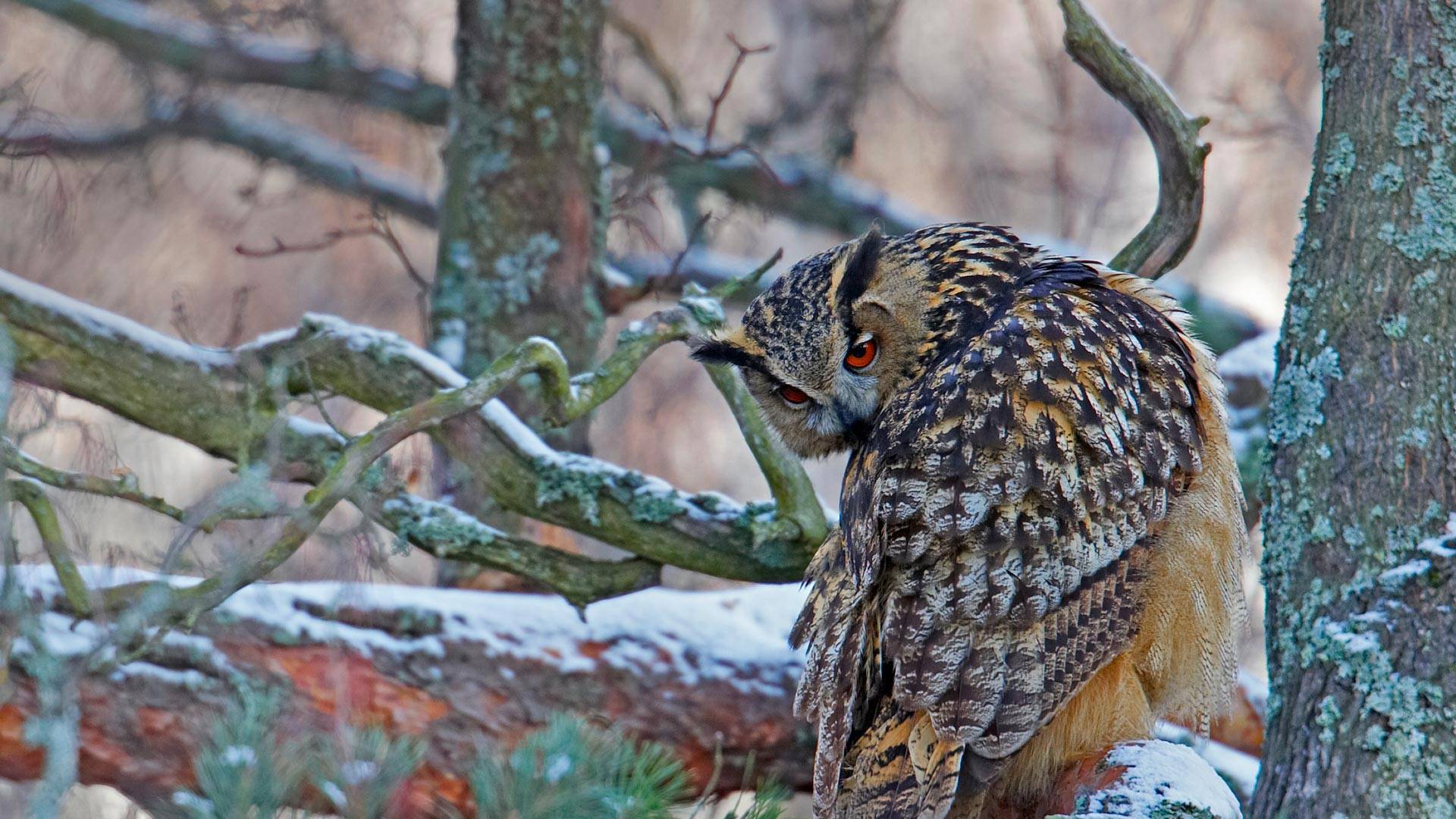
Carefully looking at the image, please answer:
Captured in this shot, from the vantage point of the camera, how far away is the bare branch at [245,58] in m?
5.84

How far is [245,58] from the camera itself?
587cm

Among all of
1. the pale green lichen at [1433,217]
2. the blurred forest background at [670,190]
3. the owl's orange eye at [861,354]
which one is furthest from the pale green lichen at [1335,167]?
the blurred forest background at [670,190]

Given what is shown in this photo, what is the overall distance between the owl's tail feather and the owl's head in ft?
2.01

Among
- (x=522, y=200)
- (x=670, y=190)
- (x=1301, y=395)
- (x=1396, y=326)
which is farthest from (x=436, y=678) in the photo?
(x=670, y=190)

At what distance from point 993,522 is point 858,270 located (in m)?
0.63

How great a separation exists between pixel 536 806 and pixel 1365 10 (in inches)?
92.3

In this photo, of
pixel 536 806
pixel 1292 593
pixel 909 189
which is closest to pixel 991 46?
pixel 909 189

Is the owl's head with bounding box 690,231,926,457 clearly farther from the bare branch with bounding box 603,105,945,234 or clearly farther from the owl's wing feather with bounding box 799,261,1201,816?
the bare branch with bounding box 603,105,945,234

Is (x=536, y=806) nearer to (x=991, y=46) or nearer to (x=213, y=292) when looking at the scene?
(x=213, y=292)

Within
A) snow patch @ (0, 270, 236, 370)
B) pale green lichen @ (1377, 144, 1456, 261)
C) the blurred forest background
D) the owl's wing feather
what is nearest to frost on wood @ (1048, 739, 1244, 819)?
the owl's wing feather

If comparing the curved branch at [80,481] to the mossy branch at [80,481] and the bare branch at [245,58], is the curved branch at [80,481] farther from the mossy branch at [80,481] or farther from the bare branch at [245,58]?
the bare branch at [245,58]

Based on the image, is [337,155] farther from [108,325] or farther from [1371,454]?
[1371,454]

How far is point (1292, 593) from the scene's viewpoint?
2818mm

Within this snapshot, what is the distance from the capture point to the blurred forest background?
4.86 m
